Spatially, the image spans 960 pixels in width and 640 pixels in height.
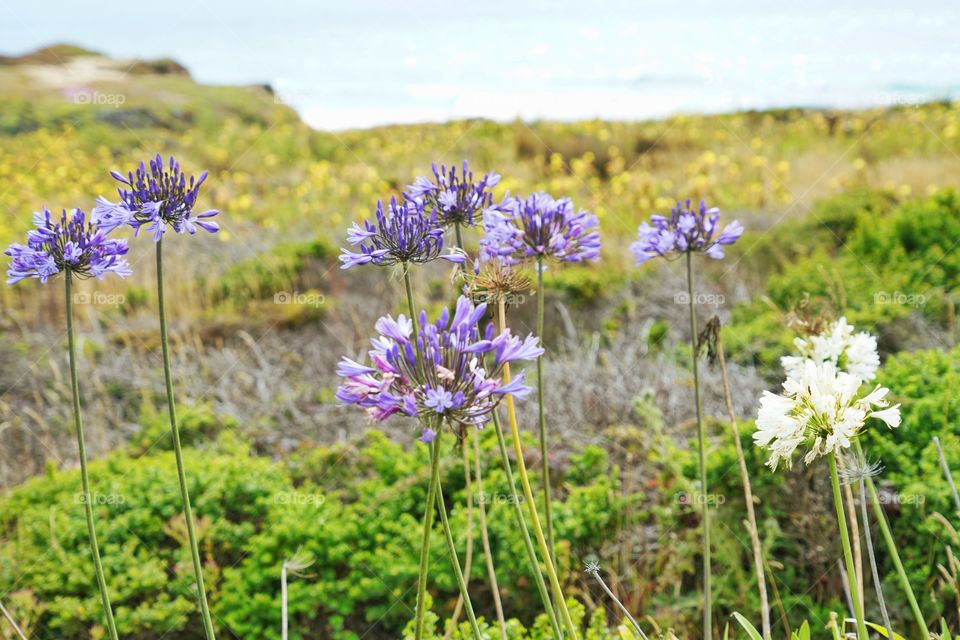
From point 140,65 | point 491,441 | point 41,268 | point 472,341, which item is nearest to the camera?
point 472,341

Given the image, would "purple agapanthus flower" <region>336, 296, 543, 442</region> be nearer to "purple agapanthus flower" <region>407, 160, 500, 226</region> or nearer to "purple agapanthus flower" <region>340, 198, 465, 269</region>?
"purple agapanthus flower" <region>340, 198, 465, 269</region>

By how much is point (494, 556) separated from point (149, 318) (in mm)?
5487

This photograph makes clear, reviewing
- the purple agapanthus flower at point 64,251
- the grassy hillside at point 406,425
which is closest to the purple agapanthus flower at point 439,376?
the purple agapanthus flower at point 64,251

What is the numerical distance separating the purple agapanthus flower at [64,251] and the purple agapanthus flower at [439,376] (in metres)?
0.86

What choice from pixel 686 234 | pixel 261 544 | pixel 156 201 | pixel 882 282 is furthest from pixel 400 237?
pixel 882 282

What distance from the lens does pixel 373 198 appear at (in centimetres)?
1052

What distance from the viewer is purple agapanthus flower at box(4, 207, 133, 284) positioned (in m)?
1.97

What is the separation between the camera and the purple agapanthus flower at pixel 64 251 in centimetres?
197

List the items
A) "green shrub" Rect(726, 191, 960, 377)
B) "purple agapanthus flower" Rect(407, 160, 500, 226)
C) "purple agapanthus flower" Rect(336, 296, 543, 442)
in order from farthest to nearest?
"green shrub" Rect(726, 191, 960, 377)
"purple agapanthus flower" Rect(407, 160, 500, 226)
"purple agapanthus flower" Rect(336, 296, 543, 442)

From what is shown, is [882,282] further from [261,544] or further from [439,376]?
[439,376]

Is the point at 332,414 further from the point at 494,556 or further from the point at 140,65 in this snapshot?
the point at 140,65

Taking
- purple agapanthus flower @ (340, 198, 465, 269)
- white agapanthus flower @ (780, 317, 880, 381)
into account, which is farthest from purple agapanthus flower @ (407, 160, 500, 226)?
white agapanthus flower @ (780, 317, 880, 381)

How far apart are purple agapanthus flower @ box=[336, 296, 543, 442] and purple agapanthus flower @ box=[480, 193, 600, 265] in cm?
61

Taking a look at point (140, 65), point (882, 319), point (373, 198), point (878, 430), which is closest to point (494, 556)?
point (878, 430)
